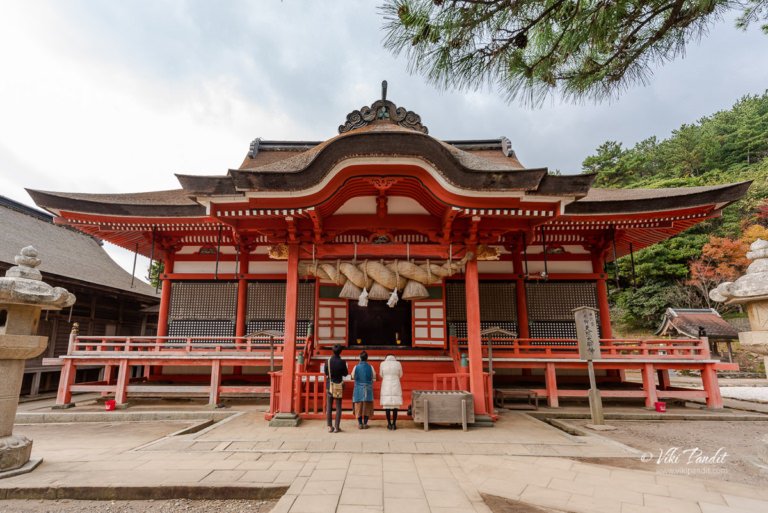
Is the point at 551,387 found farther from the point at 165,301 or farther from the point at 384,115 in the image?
the point at 165,301

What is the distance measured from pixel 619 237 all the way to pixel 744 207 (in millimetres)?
25120

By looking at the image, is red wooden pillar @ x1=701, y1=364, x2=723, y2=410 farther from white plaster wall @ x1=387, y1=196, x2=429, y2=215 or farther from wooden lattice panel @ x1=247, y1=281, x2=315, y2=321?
wooden lattice panel @ x1=247, y1=281, x2=315, y2=321

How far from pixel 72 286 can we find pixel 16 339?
10.3 metres

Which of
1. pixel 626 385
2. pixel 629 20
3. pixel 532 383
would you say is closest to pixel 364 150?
pixel 629 20

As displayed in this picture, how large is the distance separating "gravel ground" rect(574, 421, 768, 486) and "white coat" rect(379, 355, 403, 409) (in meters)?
2.99

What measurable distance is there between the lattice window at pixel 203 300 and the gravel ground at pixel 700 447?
907 centimetres

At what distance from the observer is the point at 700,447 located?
5.62 meters

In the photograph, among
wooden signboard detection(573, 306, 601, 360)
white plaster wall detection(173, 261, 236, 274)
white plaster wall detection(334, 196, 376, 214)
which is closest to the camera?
wooden signboard detection(573, 306, 601, 360)

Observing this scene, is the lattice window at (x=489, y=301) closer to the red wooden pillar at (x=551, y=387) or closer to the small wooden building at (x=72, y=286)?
the red wooden pillar at (x=551, y=387)

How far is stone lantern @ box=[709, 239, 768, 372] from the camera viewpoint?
439 centimetres

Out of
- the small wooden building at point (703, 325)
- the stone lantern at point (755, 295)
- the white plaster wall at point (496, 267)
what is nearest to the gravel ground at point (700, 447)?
the stone lantern at point (755, 295)

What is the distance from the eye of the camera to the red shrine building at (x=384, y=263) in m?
6.44

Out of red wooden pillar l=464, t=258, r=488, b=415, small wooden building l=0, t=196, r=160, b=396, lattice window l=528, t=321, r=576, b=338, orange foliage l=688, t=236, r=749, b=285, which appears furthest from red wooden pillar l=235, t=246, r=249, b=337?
orange foliage l=688, t=236, r=749, b=285

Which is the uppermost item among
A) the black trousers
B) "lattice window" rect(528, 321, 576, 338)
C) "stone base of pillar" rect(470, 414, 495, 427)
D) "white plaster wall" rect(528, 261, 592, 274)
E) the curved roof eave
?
the curved roof eave
